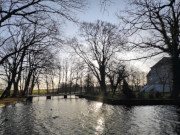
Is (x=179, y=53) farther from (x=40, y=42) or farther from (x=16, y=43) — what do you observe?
(x=16, y=43)

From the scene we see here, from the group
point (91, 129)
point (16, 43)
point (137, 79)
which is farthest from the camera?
A: point (137, 79)

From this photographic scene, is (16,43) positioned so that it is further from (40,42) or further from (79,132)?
(79,132)

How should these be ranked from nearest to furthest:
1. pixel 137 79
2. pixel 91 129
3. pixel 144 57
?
1. pixel 91 129
2. pixel 144 57
3. pixel 137 79

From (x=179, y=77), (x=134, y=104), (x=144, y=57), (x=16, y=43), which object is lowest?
(x=134, y=104)

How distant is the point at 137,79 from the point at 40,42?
240 feet

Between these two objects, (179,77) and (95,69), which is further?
(95,69)

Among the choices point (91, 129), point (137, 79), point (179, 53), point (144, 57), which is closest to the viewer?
point (91, 129)

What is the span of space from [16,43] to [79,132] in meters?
22.7

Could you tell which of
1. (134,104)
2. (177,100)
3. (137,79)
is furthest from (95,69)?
(137,79)

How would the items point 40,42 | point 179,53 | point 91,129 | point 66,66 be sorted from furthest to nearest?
point 66,66 → point 179,53 → point 40,42 → point 91,129


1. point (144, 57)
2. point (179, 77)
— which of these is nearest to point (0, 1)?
point (144, 57)

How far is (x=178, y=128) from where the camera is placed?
7.54 meters

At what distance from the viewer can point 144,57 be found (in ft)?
48.5

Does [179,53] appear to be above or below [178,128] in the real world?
above
